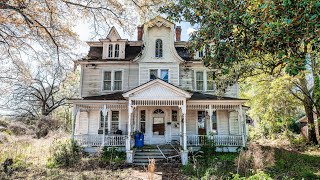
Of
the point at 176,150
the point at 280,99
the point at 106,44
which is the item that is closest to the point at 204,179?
the point at 176,150

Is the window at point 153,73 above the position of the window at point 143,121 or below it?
above

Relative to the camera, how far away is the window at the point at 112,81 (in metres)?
17.3

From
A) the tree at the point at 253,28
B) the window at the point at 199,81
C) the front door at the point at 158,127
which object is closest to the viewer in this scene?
the tree at the point at 253,28

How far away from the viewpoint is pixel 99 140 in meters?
15.4

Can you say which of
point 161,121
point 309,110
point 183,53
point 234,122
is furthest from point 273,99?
point 161,121

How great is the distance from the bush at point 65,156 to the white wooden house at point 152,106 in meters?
1.79

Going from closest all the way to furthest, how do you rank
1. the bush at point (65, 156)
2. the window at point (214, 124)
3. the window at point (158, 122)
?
the bush at point (65, 156) < the window at point (158, 122) < the window at point (214, 124)

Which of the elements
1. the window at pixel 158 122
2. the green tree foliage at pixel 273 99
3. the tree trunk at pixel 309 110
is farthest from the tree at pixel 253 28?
the tree trunk at pixel 309 110

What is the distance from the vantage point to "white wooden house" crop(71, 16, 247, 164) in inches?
601

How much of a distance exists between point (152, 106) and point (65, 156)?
261 inches

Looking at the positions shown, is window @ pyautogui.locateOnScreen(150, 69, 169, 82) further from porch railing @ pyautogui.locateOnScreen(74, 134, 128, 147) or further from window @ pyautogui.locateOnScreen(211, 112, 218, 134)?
porch railing @ pyautogui.locateOnScreen(74, 134, 128, 147)

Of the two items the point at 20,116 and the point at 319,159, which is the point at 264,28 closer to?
the point at 319,159

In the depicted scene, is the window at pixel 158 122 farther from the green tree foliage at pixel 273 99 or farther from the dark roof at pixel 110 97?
the green tree foliage at pixel 273 99

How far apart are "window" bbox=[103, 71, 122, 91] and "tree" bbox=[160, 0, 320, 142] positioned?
9.67m
